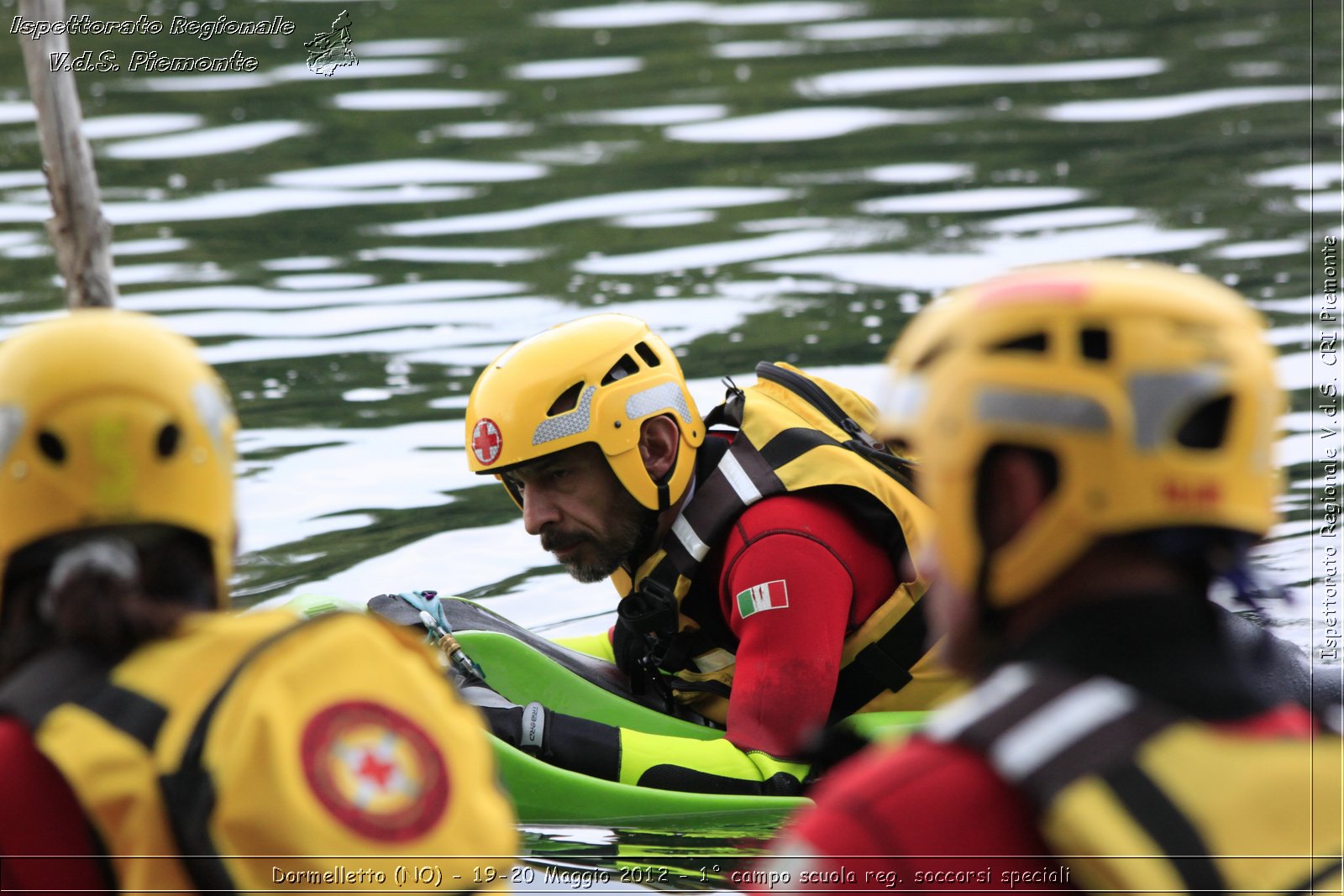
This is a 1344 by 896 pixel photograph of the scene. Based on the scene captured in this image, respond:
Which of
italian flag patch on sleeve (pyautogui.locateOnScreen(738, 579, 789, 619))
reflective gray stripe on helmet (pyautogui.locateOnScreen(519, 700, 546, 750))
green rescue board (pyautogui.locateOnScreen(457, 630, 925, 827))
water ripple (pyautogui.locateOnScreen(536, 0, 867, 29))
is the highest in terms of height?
water ripple (pyautogui.locateOnScreen(536, 0, 867, 29))

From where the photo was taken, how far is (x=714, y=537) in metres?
4.98

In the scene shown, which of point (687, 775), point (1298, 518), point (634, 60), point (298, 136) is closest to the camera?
point (687, 775)

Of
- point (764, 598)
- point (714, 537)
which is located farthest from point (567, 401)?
point (764, 598)

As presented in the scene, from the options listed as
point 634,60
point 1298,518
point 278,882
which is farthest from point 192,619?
point 634,60

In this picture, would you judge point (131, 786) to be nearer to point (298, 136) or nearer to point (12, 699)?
point (12, 699)

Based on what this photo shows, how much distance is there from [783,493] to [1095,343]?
2916 mm

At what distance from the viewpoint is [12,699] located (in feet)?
7.28

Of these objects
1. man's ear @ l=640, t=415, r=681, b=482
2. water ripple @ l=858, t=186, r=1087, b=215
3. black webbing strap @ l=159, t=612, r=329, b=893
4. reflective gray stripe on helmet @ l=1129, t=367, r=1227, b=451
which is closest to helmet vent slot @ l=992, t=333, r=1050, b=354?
reflective gray stripe on helmet @ l=1129, t=367, r=1227, b=451

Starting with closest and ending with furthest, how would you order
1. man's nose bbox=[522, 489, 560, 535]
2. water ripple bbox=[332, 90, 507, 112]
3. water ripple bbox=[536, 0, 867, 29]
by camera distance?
man's nose bbox=[522, 489, 560, 535] → water ripple bbox=[332, 90, 507, 112] → water ripple bbox=[536, 0, 867, 29]

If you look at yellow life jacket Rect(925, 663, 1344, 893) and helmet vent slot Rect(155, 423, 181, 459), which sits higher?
helmet vent slot Rect(155, 423, 181, 459)

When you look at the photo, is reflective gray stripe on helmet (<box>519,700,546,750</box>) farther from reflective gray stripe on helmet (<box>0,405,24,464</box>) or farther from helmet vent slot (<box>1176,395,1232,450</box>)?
helmet vent slot (<box>1176,395,1232,450</box>)

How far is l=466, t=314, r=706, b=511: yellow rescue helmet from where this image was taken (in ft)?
16.1

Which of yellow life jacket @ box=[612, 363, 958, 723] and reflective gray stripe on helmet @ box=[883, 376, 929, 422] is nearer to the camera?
reflective gray stripe on helmet @ box=[883, 376, 929, 422]

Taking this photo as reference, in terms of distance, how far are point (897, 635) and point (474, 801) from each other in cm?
291
